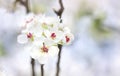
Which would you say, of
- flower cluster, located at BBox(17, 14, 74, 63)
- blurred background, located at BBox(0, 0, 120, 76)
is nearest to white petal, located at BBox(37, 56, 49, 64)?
flower cluster, located at BBox(17, 14, 74, 63)

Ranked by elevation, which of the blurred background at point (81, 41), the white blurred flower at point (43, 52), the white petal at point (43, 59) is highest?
the white blurred flower at point (43, 52)

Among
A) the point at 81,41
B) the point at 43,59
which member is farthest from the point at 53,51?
the point at 81,41

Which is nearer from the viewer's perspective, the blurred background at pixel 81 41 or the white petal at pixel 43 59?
the white petal at pixel 43 59

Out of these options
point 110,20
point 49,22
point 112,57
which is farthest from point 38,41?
point 110,20

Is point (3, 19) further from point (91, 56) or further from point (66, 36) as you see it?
point (91, 56)

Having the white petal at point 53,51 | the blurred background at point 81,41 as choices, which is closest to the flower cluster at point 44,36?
the white petal at point 53,51

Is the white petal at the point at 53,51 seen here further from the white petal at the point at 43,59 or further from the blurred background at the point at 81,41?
the blurred background at the point at 81,41
